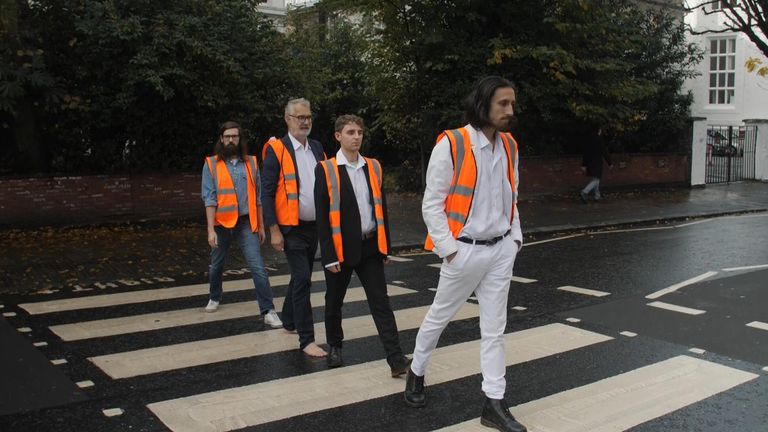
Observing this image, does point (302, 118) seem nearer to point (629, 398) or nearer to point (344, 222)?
point (344, 222)

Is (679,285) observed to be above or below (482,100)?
below

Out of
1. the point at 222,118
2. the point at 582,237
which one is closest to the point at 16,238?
the point at 222,118

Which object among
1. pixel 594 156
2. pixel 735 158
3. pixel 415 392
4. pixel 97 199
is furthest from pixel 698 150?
pixel 415 392

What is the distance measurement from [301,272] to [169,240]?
6.93m

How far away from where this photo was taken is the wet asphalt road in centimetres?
459

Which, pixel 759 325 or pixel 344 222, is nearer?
pixel 344 222

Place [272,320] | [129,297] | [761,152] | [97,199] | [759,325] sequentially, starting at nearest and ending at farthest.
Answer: [759,325] < [272,320] < [129,297] < [97,199] < [761,152]

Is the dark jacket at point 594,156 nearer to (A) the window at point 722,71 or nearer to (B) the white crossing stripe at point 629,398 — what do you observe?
(B) the white crossing stripe at point 629,398

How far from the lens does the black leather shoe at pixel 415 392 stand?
473cm

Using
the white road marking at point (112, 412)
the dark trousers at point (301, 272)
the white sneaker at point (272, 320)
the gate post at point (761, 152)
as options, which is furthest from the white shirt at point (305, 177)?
the gate post at point (761, 152)

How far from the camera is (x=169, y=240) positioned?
1212 centimetres

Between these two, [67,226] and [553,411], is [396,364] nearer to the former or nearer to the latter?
[553,411]

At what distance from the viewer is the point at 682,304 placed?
747 centimetres

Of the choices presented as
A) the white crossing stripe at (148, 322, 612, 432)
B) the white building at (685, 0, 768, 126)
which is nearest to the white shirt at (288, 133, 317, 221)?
the white crossing stripe at (148, 322, 612, 432)
